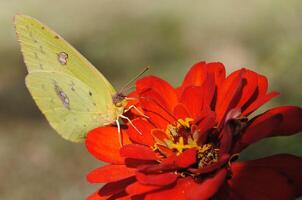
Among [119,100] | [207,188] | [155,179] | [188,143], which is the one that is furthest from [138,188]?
[119,100]

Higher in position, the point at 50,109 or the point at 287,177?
the point at 287,177

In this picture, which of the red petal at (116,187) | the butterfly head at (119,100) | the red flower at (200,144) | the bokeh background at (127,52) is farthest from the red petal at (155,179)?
the bokeh background at (127,52)

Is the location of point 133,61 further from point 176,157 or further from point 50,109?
point 176,157

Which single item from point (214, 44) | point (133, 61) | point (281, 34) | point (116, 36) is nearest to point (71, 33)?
point (116, 36)

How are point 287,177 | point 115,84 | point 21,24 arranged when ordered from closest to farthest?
point 287,177, point 21,24, point 115,84

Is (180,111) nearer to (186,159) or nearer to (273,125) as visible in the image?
(186,159)

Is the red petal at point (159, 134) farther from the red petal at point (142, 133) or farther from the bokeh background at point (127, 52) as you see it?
the bokeh background at point (127, 52)
